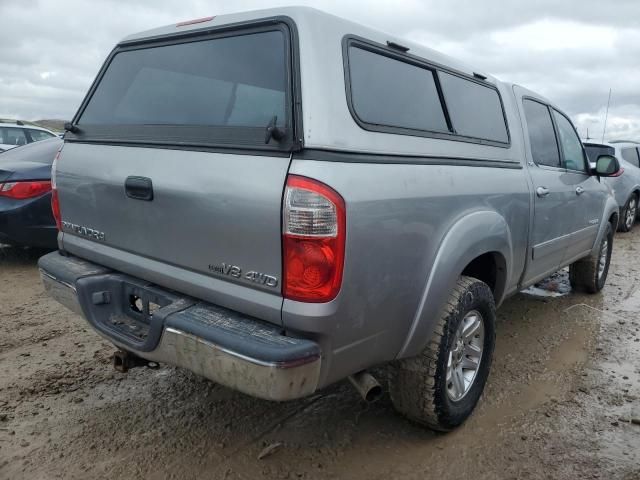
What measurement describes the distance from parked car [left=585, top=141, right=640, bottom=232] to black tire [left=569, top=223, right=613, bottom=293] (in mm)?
3894

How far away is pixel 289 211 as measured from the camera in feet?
6.19

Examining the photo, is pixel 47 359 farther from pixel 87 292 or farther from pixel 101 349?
pixel 87 292

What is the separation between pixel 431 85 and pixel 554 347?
2.36m

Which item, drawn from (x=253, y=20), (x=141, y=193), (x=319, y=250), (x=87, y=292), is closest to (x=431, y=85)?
(x=253, y=20)

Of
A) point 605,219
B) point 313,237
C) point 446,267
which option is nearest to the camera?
point 313,237

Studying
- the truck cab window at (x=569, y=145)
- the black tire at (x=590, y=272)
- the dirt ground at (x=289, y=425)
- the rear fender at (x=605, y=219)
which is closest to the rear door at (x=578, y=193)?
the truck cab window at (x=569, y=145)

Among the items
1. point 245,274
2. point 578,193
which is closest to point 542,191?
point 578,193

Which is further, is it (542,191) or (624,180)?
(624,180)

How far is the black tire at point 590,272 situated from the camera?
5145 millimetres

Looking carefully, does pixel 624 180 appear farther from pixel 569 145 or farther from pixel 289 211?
pixel 289 211

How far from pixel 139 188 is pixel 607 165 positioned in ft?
12.2

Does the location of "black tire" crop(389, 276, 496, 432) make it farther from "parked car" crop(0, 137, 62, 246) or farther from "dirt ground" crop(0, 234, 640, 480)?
"parked car" crop(0, 137, 62, 246)

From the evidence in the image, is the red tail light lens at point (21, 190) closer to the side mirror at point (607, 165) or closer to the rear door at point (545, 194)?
the rear door at point (545, 194)

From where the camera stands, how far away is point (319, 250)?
1.89m
